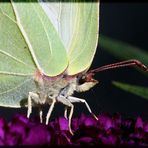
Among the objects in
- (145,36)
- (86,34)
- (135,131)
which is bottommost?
(145,36)

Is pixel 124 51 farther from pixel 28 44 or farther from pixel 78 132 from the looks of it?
pixel 78 132

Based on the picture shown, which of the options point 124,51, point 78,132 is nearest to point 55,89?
point 78,132

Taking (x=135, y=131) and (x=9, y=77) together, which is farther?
(x=9, y=77)

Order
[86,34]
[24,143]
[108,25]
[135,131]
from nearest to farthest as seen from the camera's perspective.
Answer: [24,143] < [135,131] < [86,34] < [108,25]

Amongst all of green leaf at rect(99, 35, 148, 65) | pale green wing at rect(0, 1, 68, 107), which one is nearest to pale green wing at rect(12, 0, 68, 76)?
pale green wing at rect(0, 1, 68, 107)

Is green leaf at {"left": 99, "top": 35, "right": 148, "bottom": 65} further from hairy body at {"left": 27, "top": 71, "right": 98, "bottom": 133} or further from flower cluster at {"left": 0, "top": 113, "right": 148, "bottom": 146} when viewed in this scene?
flower cluster at {"left": 0, "top": 113, "right": 148, "bottom": 146}

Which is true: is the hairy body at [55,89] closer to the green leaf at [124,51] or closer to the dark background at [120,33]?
the green leaf at [124,51]

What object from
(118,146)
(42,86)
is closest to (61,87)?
(42,86)

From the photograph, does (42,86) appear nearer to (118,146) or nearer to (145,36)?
(118,146)
